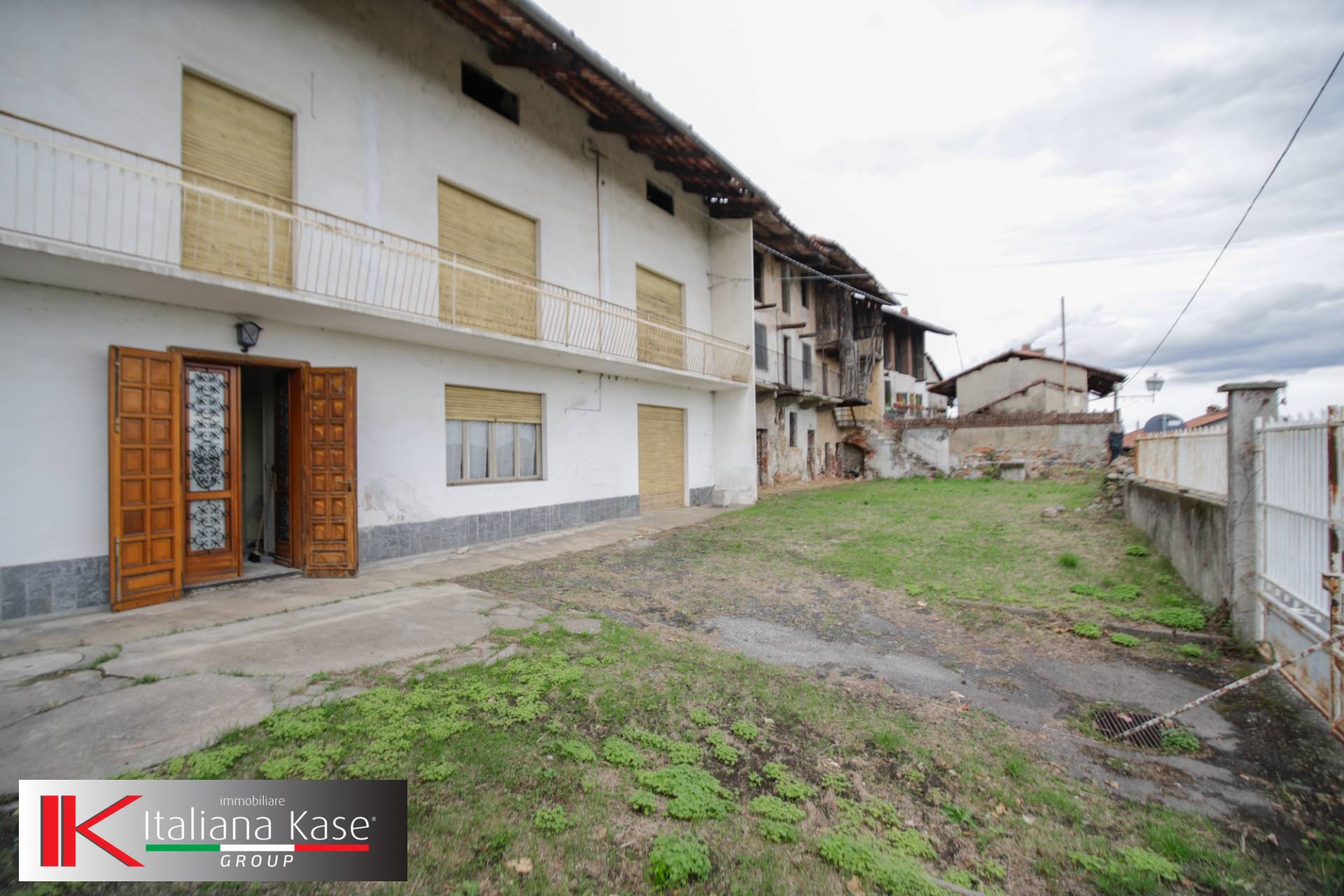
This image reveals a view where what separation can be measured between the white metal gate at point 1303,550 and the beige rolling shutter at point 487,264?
9.36 m

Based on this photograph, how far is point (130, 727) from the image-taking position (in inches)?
124

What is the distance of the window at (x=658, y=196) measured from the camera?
14.1 m

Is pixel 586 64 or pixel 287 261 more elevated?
pixel 586 64

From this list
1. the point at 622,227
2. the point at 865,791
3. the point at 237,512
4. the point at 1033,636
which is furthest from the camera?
the point at 622,227

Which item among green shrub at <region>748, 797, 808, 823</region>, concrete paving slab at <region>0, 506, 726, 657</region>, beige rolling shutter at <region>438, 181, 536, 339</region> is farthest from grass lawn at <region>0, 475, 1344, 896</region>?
beige rolling shutter at <region>438, 181, 536, 339</region>

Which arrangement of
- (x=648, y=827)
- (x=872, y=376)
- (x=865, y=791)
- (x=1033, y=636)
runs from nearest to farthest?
(x=648, y=827) → (x=865, y=791) → (x=1033, y=636) → (x=872, y=376)

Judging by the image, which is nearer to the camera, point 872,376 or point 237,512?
point 237,512

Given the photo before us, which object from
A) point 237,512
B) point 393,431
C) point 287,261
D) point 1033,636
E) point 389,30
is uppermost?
point 389,30

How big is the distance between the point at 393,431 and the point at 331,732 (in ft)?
20.8

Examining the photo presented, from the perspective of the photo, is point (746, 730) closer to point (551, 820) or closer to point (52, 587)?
point (551, 820)

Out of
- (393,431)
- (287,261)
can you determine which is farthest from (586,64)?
(393,431)

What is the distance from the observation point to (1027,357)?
29266mm

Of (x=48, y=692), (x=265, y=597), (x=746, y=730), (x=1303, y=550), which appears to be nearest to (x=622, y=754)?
(x=746, y=730)

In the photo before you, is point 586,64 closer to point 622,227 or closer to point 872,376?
point 622,227
